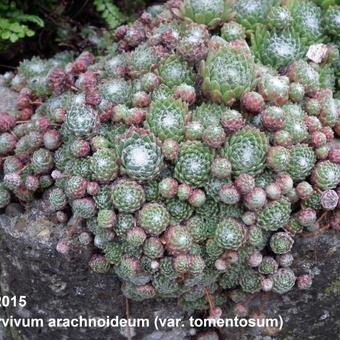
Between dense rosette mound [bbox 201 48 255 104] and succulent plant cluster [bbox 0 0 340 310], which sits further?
dense rosette mound [bbox 201 48 255 104]

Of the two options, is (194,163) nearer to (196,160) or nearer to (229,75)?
(196,160)

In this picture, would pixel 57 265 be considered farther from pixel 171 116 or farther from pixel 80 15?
pixel 80 15

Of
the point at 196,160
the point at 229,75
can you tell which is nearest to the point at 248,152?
the point at 196,160

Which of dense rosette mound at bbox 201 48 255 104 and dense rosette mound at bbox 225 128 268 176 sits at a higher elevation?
dense rosette mound at bbox 201 48 255 104

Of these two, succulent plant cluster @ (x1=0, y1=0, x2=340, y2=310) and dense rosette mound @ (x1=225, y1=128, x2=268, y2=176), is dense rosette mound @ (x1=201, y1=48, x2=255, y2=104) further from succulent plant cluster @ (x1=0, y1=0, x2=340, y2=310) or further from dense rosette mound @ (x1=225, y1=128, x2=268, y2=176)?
dense rosette mound @ (x1=225, y1=128, x2=268, y2=176)

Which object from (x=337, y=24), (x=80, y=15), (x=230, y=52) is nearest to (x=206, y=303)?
(x=230, y=52)

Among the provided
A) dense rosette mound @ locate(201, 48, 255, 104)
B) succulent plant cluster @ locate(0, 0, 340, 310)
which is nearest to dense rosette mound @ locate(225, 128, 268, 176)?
succulent plant cluster @ locate(0, 0, 340, 310)

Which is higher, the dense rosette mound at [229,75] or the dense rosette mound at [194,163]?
the dense rosette mound at [229,75]

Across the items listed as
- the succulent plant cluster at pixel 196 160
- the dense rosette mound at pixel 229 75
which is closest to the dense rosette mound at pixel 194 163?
the succulent plant cluster at pixel 196 160

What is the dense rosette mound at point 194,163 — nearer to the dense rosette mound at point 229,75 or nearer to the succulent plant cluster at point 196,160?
the succulent plant cluster at point 196,160
